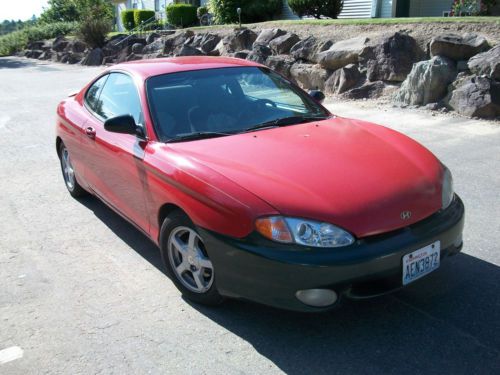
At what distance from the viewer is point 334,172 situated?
3.18 m

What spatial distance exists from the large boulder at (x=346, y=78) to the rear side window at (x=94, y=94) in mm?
7101

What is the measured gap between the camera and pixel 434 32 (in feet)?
36.6

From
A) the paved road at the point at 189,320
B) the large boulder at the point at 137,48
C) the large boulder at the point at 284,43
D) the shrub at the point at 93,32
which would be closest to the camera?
the paved road at the point at 189,320

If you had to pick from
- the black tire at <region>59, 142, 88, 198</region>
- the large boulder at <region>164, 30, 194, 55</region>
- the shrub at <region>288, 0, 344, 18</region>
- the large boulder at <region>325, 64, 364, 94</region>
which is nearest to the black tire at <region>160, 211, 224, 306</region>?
the black tire at <region>59, 142, 88, 198</region>

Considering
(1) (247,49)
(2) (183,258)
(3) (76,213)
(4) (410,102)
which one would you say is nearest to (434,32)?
(4) (410,102)

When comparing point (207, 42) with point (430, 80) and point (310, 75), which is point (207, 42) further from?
point (430, 80)

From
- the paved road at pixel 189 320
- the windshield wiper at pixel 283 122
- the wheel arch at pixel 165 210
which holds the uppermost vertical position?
the windshield wiper at pixel 283 122

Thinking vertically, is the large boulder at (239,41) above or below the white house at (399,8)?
below

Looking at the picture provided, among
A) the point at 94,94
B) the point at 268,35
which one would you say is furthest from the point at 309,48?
the point at 94,94

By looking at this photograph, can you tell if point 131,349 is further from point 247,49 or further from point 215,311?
point 247,49

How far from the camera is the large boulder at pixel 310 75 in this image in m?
12.1

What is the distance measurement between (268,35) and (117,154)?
40.4 feet

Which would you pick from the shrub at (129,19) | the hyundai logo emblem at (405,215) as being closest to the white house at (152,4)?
the shrub at (129,19)

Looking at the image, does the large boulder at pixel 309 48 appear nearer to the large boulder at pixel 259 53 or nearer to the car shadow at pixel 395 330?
the large boulder at pixel 259 53
